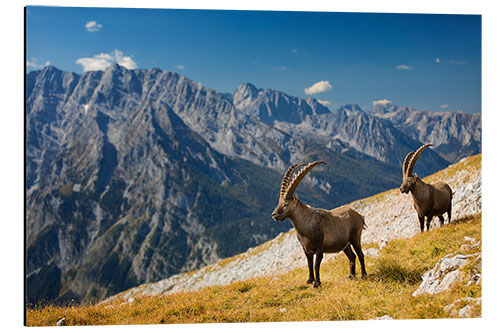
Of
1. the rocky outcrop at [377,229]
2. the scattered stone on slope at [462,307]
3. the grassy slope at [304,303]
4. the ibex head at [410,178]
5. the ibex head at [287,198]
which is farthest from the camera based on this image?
the rocky outcrop at [377,229]

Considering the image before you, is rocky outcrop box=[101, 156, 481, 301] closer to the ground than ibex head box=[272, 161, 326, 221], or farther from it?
closer to the ground

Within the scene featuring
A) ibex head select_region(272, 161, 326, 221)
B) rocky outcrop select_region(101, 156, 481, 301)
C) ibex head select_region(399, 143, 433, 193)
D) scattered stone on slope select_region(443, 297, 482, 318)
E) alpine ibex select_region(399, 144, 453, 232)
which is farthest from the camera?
rocky outcrop select_region(101, 156, 481, 301)

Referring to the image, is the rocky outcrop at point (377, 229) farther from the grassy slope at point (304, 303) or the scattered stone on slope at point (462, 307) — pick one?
the grassy slope at point (304, 303)

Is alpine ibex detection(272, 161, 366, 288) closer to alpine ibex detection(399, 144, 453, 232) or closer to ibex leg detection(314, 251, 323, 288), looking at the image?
ibex leg detection(314, 251, 323, 288)

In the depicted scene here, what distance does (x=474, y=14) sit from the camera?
13.3 meters

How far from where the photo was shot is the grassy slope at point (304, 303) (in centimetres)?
844

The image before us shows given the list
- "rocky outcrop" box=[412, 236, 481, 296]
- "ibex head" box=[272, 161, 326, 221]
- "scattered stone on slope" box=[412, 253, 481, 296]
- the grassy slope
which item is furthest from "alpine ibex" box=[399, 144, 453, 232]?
"ibex head" box=[272, 161, 326, 221]

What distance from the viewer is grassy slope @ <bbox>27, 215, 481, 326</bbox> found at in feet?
27.7

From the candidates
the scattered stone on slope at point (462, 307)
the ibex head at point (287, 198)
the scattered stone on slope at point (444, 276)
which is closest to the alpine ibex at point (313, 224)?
the ibex head at point (287, 198)

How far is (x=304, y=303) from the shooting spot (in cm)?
944

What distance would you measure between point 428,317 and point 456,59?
1212 centimetres

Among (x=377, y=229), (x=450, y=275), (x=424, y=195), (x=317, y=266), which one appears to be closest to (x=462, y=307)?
(x=450, y=275)
